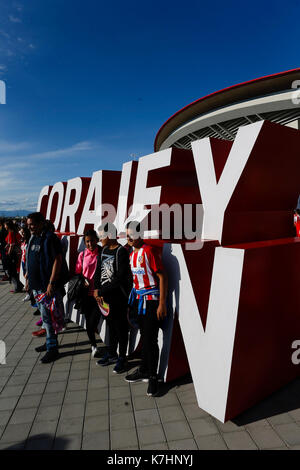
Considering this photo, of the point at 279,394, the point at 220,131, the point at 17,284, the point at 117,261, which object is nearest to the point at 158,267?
the point at 117,261

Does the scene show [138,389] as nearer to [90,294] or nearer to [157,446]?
[157,446]

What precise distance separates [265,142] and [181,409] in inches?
117

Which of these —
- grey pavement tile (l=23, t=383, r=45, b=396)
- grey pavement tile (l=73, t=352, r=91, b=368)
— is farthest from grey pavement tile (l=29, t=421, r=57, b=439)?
grey pavement tile (l=73, t=352, r=91, b=368)

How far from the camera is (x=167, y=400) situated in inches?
123

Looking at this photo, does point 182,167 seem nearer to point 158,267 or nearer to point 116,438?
point 158,267

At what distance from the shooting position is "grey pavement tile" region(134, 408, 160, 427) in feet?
9.04

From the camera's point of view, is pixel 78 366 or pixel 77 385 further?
pixel 78 366

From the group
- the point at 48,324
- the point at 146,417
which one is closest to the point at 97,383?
the point at 146,417

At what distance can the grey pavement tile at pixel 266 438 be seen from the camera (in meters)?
2.44

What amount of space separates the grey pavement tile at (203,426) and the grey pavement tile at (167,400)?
0.34m

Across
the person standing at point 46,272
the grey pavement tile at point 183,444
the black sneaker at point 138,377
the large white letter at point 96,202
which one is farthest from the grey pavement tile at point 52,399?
the large white letter at point 96,202

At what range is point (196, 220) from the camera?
4090 millimetres

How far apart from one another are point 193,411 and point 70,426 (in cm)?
124

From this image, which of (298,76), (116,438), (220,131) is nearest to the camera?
(116,438)
